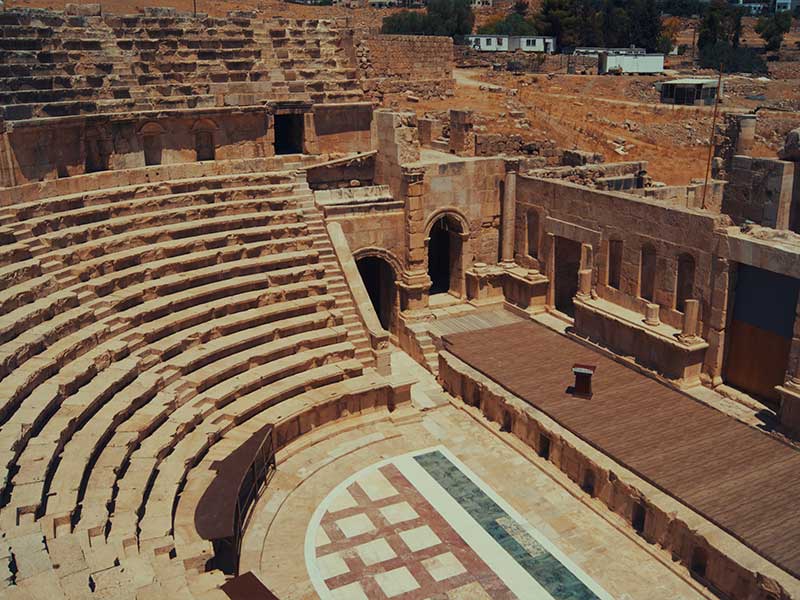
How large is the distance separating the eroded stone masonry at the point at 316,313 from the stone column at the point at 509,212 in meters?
0.09

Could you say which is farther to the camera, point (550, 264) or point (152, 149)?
point (550, 264)

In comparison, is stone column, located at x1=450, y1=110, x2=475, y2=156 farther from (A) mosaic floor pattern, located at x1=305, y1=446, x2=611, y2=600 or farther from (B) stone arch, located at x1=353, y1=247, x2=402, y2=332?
(A) mosaic floor pattern, located at x1=305, y1=446, x2=611, y2=600

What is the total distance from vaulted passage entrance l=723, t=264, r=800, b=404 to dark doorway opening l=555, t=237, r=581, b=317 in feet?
18.5

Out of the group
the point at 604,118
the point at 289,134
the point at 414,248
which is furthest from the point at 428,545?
the point at 604,118

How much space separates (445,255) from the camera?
83.8 ft

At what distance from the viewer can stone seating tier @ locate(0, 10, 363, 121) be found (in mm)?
19375

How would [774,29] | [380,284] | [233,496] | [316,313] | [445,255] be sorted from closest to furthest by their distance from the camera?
[233,496], [316,313], [380,284], [445,255], [774,29]

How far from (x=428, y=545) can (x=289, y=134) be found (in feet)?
49.6

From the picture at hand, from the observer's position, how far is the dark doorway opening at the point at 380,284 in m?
22.4

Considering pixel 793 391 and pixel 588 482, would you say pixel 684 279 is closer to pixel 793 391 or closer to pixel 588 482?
pixel 793 391

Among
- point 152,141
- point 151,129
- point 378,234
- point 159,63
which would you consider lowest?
point 378,234

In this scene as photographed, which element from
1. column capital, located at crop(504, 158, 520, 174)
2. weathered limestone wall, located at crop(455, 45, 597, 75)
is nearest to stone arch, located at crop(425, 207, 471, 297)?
column capital, located at crop(504, 158, 520, 174)

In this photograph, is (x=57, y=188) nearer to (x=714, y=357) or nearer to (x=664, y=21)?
(x=714, y=357)

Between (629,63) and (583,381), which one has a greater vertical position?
(629,63)
